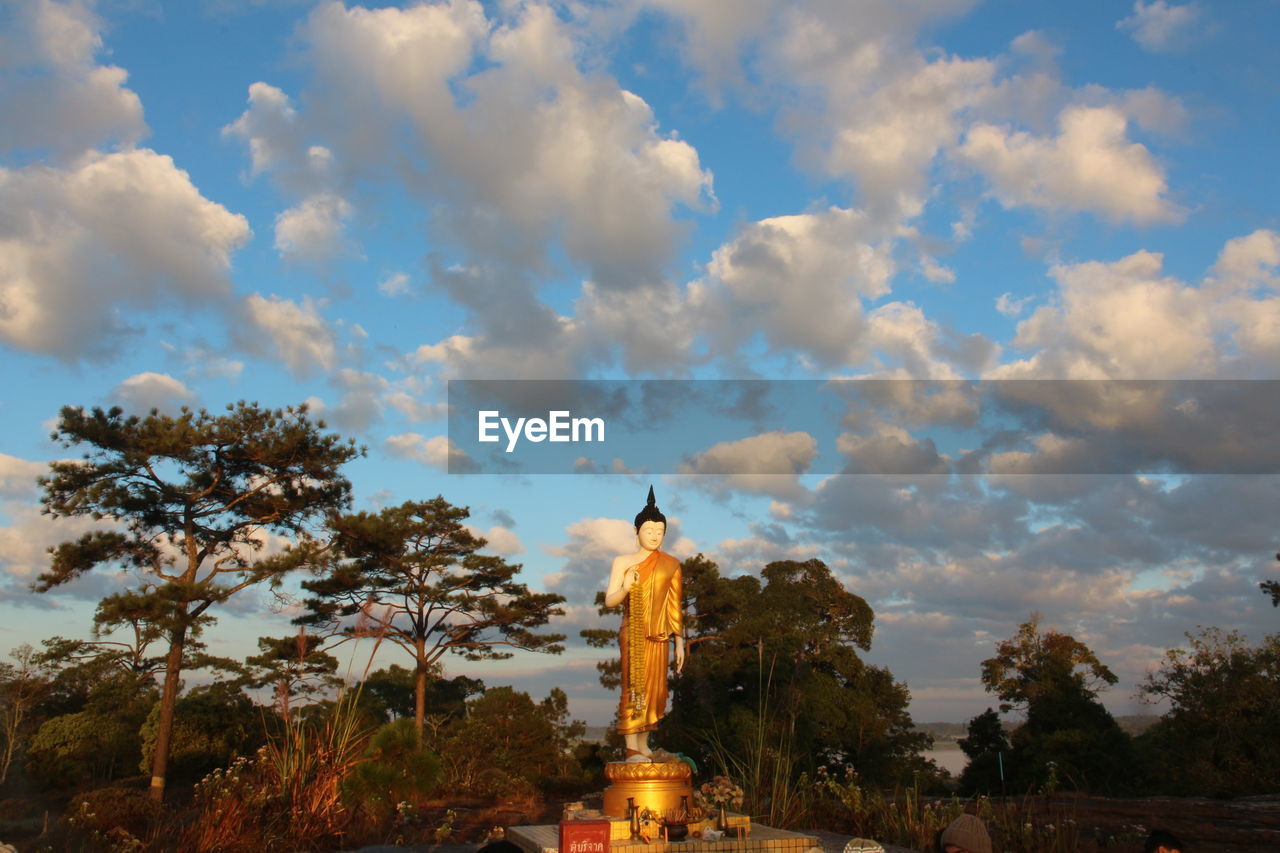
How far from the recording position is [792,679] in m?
20.1

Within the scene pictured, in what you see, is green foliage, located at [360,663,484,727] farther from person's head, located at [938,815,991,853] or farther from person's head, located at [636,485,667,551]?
person's head, located at [938,815,991,853]

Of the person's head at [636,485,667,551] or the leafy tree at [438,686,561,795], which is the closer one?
the person's head at [636,485,667,551]

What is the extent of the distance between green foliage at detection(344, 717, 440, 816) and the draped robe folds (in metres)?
2.09

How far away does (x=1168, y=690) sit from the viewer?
57.4 ft

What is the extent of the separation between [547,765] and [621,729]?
13.3 meters

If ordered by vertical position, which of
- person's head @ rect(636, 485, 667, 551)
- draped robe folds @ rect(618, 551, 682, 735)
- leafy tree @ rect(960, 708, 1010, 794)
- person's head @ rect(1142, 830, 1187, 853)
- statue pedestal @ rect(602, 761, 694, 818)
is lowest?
leafy tree @ rect(960, 708, 1010, 794)

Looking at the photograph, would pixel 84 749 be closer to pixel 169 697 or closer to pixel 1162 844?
pixel 169 697

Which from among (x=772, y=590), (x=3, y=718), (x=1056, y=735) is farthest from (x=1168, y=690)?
(x=3, y=718)

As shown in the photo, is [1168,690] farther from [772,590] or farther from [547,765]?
[547,765]

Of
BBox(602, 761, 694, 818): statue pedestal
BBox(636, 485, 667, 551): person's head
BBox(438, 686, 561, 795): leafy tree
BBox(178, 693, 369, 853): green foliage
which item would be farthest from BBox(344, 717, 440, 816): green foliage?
BBox(438, 686, 561, 795): leafy tree

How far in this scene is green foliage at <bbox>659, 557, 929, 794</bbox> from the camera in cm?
1964

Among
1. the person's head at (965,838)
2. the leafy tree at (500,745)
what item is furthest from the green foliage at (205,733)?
the person's head at (965,838)

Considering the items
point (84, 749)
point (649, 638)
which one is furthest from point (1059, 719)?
point (84, 749)

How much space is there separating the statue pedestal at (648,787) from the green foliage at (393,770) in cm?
193
